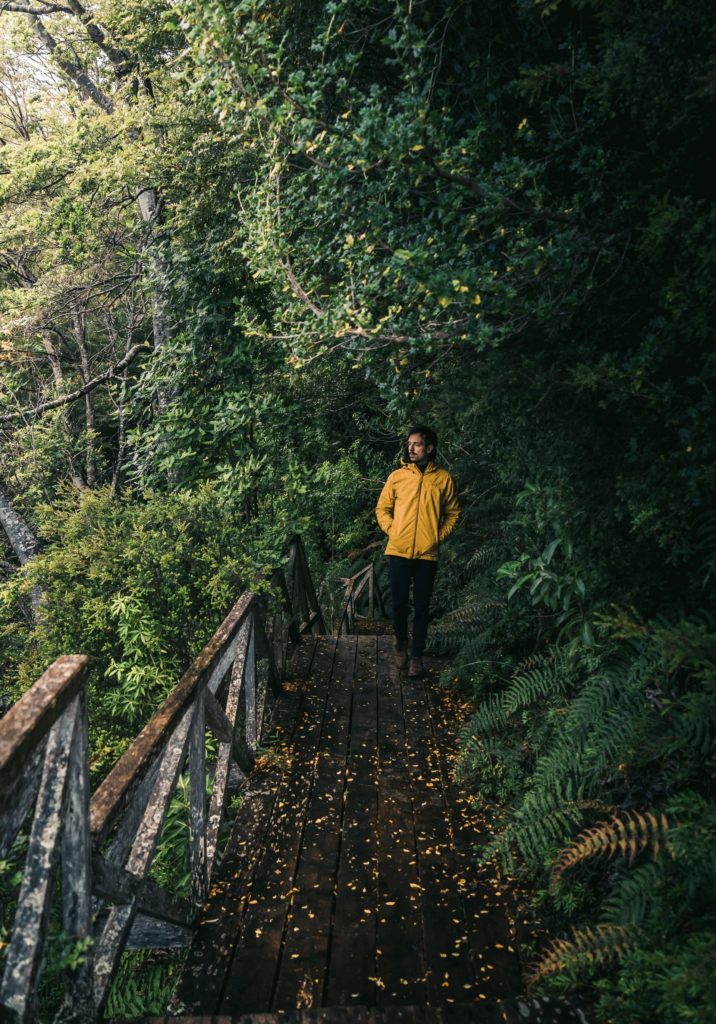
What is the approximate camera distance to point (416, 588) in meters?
5.45

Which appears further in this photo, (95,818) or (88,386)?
(88,386)

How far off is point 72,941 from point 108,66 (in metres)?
10.1

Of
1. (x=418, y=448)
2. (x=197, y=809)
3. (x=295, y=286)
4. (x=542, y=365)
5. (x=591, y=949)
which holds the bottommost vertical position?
(x=197, y=809)

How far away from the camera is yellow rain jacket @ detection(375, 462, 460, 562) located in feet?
17.2

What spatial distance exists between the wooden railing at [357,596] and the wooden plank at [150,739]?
17.7ft

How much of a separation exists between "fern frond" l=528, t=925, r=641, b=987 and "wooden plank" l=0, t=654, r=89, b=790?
195 centimetres

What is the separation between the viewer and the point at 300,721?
483 centimetres

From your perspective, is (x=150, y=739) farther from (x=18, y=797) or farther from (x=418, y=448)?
(x=418, y=448)

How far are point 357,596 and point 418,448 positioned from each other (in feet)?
16.6

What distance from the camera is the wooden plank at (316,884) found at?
8.38 feet

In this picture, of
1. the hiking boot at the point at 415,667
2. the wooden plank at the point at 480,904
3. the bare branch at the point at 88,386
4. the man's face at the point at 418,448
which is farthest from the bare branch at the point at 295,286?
the bare branch at the point at 88,386

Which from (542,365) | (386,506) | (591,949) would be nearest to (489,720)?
(591,949)

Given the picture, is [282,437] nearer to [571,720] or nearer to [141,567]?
[141,567]

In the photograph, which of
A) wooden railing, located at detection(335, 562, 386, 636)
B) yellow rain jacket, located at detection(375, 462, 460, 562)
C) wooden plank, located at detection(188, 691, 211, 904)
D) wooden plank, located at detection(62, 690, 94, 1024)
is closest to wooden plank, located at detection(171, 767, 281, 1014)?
wooden plank, located at detection(188, 691, 211, 904)
